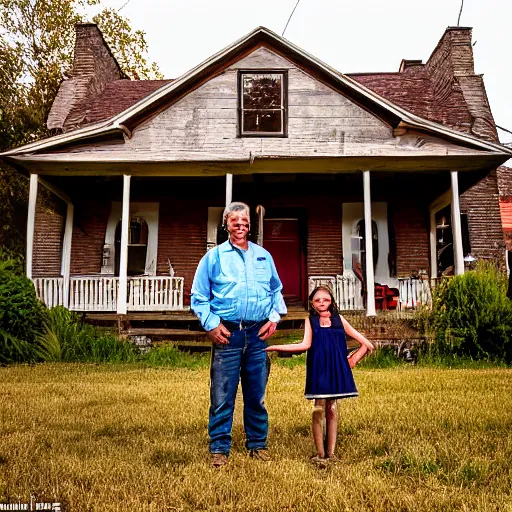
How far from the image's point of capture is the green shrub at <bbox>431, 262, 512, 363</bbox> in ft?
33.3

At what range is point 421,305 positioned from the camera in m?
11.6

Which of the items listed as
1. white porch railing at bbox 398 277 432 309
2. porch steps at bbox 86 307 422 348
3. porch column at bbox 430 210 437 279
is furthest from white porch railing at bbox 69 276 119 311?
porch column at bbox 430 210 437 279

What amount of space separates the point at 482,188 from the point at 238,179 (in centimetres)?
717

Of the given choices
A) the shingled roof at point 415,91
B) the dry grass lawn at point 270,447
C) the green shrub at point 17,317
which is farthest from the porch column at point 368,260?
the green shrub at point 17,317

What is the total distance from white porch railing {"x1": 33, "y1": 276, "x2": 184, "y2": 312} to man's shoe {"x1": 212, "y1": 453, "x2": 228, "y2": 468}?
27.6ft

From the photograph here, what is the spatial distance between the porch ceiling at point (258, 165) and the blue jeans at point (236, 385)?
845cm

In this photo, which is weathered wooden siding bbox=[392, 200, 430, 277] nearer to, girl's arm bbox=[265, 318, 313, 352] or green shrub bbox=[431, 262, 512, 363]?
green shrub bbox=[431, 262, 512, 363]

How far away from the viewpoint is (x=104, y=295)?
12.3 m

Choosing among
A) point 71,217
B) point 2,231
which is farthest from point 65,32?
point 71,217

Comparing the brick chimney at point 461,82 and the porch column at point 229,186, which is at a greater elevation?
the brick chimney at point 461,82

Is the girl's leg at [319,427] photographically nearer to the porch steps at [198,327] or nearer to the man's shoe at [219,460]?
the man's shoe at [219,460]

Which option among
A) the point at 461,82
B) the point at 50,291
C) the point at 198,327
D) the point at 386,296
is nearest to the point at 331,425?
the point at 198,327

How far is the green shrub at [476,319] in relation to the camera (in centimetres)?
1015

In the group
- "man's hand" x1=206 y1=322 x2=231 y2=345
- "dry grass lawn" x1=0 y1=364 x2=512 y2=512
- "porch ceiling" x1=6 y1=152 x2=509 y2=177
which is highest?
"porch ceiling" x1=6 y1=152 x2=509 y2=177
